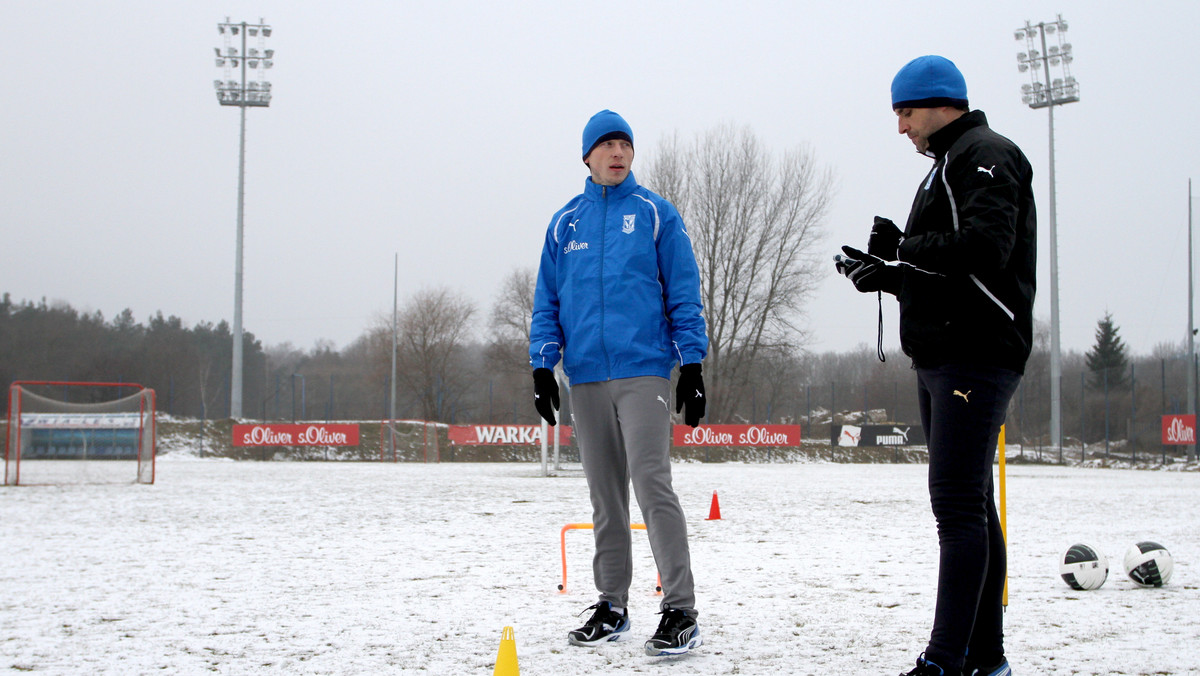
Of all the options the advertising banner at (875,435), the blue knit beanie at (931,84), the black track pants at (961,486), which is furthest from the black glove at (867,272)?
the advertising banner at (875,435)

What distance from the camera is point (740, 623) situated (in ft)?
11.4

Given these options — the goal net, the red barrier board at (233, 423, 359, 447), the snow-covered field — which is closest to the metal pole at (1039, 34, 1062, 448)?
the goal net

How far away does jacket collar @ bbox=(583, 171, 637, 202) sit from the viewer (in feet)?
11.2

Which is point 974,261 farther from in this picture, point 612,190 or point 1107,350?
point 1107,350

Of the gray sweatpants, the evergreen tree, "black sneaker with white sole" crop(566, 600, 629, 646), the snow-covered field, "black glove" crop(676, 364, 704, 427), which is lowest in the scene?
the snow-covered field

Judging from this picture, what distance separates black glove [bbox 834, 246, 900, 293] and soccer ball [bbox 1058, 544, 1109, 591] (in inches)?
92.8

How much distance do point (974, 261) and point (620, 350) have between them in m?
1.30

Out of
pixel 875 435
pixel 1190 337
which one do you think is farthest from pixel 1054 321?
pixel 875 435

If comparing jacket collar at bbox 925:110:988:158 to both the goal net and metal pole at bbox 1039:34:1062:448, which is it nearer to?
the goal net

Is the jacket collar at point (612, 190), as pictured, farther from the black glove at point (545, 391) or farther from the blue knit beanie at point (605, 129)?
the black glove at point (545, 391)

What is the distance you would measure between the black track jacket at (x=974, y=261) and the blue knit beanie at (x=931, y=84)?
0.38 feet

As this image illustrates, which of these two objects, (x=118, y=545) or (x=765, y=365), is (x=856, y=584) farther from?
(x=765, y=365)

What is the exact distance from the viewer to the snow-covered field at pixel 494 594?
9.68ft

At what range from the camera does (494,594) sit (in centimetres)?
418
